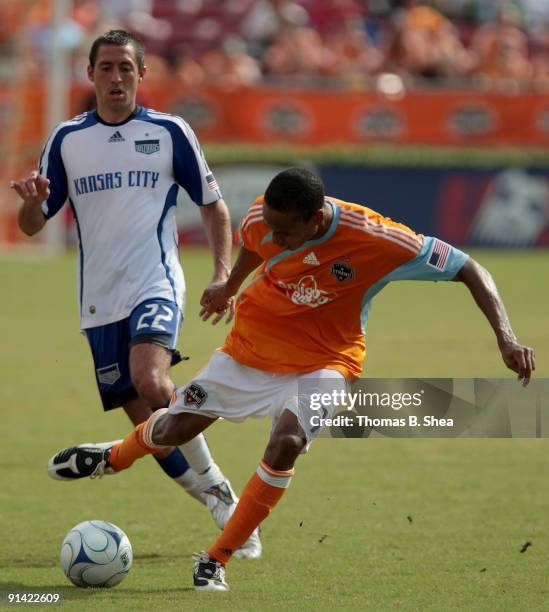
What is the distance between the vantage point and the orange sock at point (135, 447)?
5895mm

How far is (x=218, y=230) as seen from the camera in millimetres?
6770

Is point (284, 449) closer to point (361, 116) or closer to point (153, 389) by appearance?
point (153, 389)

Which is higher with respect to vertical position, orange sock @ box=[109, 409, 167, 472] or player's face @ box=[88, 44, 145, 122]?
player's face @ box=[88, 44, 145, 122]

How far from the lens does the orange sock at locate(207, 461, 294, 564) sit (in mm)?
5469

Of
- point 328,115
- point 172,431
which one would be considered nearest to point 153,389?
point 172,431

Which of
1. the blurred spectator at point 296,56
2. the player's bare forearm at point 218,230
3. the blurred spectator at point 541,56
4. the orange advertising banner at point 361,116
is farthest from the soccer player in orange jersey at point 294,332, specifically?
the blurred spectator at point 541,56

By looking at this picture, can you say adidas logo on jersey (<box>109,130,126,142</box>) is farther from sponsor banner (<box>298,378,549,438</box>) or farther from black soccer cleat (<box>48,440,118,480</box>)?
sponsor banner (<box>298,378,549,438</box>)

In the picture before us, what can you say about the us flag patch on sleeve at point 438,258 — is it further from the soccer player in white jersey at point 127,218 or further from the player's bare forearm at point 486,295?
the soccer player in white jersey at point 127,218

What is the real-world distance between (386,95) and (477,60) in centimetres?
337

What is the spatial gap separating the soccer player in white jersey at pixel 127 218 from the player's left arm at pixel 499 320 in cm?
133

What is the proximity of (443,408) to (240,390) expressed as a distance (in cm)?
92

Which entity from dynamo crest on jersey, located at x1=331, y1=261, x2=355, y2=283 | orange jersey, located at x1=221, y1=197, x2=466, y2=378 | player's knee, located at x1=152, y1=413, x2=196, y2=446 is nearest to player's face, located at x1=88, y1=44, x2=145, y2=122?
orange jersey, located at x1=221, y1=197, x2=466, y2=378

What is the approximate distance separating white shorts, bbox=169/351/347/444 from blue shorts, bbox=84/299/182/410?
2.00 feet

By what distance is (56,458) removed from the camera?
20.3 ft
